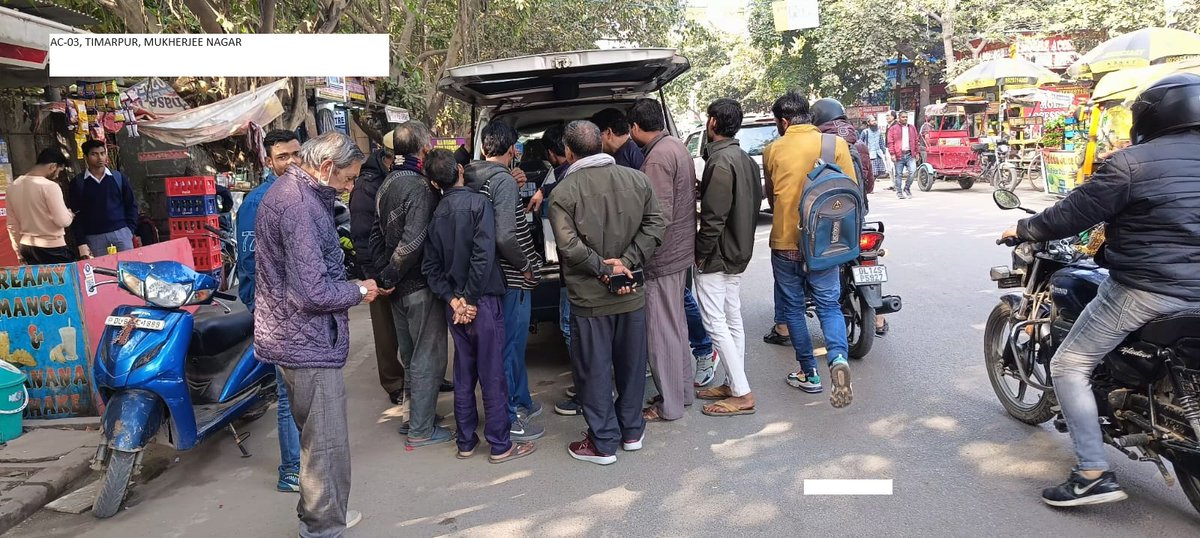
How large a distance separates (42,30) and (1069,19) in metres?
23.7

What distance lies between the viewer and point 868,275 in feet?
16.8

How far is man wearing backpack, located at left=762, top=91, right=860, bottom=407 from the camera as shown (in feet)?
15.6

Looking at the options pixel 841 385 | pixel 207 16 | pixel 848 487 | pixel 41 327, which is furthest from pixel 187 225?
pixel 848 487

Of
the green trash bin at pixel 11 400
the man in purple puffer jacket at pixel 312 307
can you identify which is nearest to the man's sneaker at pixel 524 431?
the man in purple puffer jacket at pixel 312 307

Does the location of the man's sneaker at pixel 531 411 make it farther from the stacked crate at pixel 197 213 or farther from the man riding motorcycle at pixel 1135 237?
the stacked crate at pixel 197 213

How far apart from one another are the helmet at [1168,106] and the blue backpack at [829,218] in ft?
5.51

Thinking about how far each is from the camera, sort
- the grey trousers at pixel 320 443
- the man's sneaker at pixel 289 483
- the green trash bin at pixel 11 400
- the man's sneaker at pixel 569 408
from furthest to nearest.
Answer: the man's sneaker at pixel 569 408
the green trash bin at pixel 11 400
the man's sneaker at pixel 289 483
the grey trousers at pixel 320 443

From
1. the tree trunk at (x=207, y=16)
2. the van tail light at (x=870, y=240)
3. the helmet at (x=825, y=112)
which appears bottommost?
the van tail light at (x=870, y=240)

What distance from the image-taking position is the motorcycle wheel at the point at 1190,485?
9.91 feet

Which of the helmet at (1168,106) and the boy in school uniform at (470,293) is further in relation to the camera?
the boy in school uniform at (470,293)

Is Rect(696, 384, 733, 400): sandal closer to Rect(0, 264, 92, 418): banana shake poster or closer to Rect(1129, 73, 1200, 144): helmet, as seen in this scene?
Rect(1129, 73, 1200, 144): helmet

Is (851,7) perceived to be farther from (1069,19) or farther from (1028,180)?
(1028,180)

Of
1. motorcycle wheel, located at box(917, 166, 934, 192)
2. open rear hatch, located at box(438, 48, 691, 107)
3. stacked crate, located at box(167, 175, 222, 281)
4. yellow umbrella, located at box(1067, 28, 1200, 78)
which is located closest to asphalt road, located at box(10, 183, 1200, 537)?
open rear hatch, located at box(438, 48, 691, 107)

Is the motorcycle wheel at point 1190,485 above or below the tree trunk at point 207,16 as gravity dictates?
below
